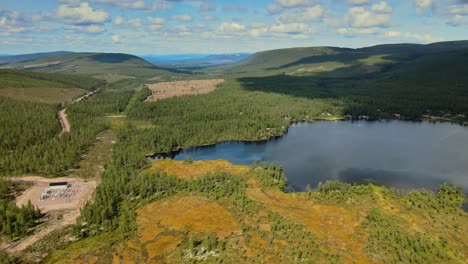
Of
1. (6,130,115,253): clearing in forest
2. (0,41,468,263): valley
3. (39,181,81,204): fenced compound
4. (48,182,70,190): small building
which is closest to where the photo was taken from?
(0,41,468,263): valley

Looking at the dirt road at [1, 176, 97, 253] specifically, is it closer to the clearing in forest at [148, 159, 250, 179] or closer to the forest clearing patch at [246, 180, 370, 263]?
the clearing in forest at [148, 159, 250, 179]

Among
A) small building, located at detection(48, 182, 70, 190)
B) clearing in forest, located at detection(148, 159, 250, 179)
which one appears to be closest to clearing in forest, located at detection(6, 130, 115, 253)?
small building, located at detection(48, 182, 70, 190)

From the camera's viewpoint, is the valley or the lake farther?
the lake

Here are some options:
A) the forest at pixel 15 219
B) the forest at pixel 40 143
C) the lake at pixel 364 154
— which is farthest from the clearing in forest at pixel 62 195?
the lake at pixel 364 154

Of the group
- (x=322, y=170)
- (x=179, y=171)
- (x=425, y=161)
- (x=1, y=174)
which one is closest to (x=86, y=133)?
(x=1, y=174)

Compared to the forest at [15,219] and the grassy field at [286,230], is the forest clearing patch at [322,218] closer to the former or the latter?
the grassy field at [286,230]

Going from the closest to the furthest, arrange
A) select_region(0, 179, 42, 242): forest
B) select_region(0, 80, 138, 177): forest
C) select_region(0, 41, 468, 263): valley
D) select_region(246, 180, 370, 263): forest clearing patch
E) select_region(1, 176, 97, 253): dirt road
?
select_region(0, 41, 468, 263): valley
select_region(246, 180, 370, 263): forest clearing patch
select_region(1, 176, 97, 253): dirt road
select_region(0, 179, 42, 242): forest
select_region(0, 80, 138, 177): forest
